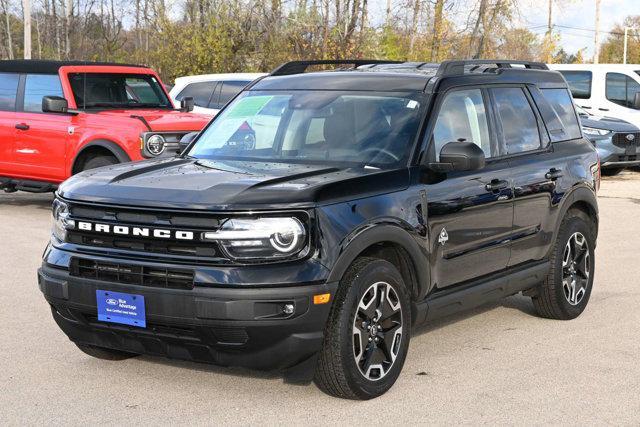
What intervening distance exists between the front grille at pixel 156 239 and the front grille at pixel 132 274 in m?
0.07

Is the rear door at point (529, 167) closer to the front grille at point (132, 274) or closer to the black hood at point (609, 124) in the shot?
the front grille at point (132, 274)

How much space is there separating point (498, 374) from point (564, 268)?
1.68 meters

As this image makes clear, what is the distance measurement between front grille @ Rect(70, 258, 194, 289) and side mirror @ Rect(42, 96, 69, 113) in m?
7.69

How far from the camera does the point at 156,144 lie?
12.2 m

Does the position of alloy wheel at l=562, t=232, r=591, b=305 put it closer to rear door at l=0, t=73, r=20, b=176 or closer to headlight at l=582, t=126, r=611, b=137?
rear door at l=0, t=73, r=20, b=176

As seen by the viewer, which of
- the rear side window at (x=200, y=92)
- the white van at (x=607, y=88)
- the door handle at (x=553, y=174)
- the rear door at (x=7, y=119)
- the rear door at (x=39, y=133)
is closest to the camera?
the door handle at (x=553, y=174)

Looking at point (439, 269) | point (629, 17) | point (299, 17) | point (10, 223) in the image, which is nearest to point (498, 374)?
point (439, 269)

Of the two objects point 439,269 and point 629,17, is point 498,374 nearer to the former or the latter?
point 439,269

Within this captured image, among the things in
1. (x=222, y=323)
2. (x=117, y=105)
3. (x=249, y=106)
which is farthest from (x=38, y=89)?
(x=222, y=323)

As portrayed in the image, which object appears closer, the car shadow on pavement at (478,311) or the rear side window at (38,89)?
the car shadow on pavement at (478,311)

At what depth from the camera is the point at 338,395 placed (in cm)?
548

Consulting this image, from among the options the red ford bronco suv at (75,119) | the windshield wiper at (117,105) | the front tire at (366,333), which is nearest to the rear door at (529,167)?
the front tire at (366,333)

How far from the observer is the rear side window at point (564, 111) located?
7616mm

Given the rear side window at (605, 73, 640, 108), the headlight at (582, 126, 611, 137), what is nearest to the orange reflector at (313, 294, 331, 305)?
the headlight at (582, 126, 611, 137)
